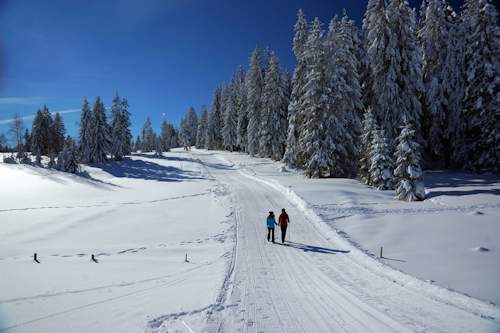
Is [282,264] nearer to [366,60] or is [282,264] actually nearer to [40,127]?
[366,60]

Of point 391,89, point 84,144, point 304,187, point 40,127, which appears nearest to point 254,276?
point 304,187

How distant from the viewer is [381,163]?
26609 mm

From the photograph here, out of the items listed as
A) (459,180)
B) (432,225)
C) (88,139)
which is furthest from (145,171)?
(432,225)

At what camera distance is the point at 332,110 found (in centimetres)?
3344

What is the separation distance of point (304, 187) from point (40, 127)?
73498 mm

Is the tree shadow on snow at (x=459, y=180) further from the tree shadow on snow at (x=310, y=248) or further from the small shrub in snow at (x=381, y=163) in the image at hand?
the tree shadow on snow at (x=310, y=248)

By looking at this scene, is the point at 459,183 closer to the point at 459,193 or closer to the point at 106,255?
the point at 459,193

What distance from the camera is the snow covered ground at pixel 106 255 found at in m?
8.12

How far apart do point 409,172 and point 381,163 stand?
4.52 meters

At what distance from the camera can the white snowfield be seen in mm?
7609

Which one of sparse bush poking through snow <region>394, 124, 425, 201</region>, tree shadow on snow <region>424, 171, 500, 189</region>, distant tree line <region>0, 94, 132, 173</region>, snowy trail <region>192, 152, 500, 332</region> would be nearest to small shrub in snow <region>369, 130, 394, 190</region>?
sparse bush poking through snow <region>394, 124, 425, 201</region>

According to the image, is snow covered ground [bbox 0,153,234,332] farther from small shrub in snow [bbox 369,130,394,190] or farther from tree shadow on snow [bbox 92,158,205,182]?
small shrub in snow [bbox 369,130,394,190]

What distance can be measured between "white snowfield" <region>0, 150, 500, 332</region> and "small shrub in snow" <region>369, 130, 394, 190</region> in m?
2.14

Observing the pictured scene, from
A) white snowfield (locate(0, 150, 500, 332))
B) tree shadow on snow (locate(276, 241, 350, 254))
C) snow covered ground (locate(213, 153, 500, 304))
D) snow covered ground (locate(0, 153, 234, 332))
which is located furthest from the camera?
tree shadow on snow (locate(276, 241, 350, 254))
